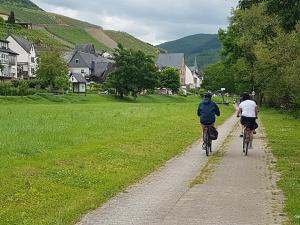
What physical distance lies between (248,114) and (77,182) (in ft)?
29.0

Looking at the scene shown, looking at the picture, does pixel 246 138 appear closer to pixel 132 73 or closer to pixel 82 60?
pixel 132 73

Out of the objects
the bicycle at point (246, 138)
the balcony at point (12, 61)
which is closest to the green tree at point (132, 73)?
the balcony at point (12, 61)

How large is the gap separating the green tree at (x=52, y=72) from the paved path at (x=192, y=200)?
77349 millimetres

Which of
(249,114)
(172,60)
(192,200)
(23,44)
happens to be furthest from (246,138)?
(172,60)

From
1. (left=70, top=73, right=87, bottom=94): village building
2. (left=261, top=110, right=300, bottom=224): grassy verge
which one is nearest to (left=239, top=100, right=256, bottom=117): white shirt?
(left=261, top=110, right=300, bottom=224): grassy verge

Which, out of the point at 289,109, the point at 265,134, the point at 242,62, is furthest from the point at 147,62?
the point at 265,134

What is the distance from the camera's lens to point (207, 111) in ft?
62.4

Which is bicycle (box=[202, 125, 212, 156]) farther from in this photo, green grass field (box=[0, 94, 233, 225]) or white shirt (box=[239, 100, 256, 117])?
white shirt (box=[239, 100, 256, 117])

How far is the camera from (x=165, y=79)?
12531 cm

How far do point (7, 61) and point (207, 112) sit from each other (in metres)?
102

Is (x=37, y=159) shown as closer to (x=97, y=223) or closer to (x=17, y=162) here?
(x=17, y=162)

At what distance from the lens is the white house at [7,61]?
112125 mm

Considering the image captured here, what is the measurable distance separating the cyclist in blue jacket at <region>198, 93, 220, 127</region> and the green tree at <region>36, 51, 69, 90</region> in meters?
73.3

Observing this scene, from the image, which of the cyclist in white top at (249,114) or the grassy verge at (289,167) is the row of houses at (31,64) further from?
the cyclist in white top at (249,114)
